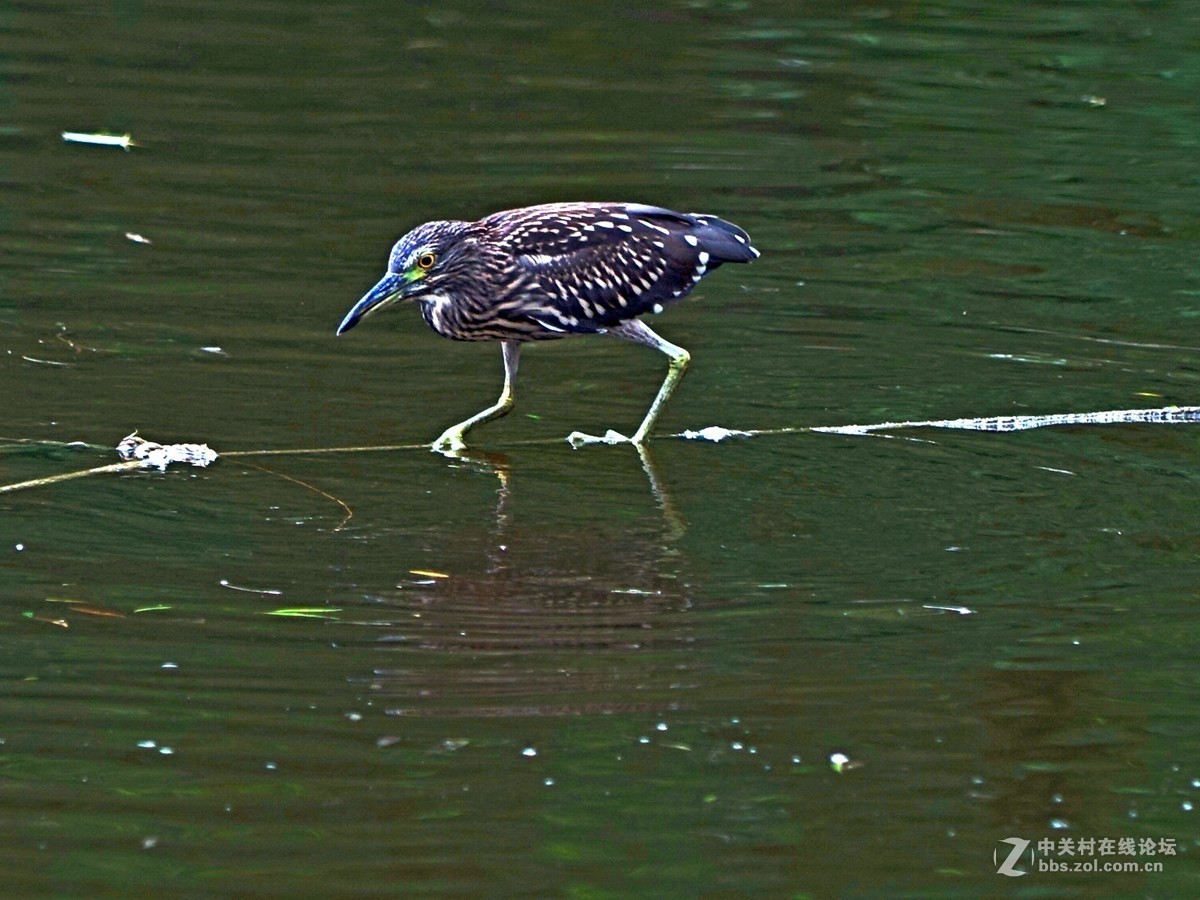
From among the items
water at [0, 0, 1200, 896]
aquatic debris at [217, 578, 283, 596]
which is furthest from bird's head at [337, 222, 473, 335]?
aquatic debris at [217, 578, 283, 596]

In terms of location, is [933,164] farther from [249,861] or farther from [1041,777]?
[249,861]

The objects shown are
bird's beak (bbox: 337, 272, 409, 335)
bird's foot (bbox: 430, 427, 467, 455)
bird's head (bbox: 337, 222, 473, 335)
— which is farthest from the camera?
bird's foot (bbox: 430, 427, 467, 455)

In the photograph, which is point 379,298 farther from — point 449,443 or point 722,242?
point 722,242

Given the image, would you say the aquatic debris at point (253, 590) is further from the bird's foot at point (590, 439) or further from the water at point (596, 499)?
the bird's foot at point (590, 439)

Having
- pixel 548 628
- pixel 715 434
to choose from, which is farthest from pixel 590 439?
pixel 548 628

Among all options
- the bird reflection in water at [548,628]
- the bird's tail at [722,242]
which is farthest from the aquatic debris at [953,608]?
the bird's tail at [722,242]

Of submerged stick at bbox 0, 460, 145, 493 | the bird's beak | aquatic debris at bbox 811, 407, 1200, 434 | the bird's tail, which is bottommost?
submerged stick at bbox 0, 460, 145, 493

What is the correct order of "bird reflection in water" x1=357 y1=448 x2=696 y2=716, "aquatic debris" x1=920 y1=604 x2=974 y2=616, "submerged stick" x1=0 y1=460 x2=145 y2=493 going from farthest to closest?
1. "submerged stick" x1=0 y1=460 x2=145 y2=493
2. "aquatic debris" x1=920 y1=604 x2=974 y2=616
3. "bird reflection in water" x1=357 y1=448 x2=696 y2=716

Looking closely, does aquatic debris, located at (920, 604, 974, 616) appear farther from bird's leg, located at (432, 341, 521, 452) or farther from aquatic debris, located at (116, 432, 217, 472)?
aquatic debris, located at (116, 432, 217, 472)

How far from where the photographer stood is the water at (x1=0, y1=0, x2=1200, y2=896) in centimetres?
520

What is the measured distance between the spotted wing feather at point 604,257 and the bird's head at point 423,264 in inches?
9.4

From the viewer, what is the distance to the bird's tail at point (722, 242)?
348 inches

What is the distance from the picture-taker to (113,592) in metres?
6.55

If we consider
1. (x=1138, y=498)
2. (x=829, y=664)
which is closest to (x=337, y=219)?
(x=1138, y=498)
